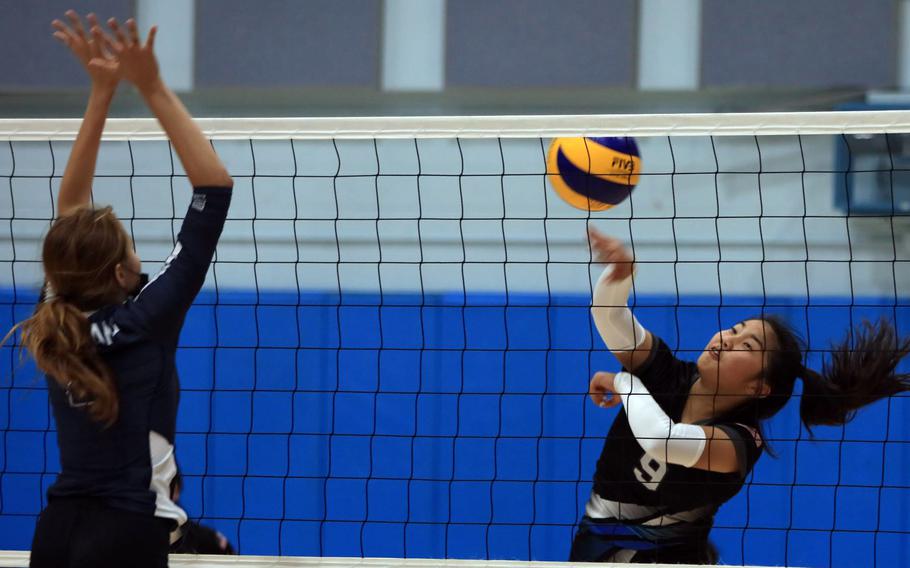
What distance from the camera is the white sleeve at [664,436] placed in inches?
107

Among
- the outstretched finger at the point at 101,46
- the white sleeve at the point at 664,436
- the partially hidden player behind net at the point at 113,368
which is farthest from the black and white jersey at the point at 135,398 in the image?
the white sleeve at the point at 664,436

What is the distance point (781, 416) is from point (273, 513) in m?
2.71

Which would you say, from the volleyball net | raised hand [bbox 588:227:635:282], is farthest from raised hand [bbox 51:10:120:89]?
the volleyball net

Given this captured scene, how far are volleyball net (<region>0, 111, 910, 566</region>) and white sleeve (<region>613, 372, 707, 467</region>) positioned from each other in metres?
2.25

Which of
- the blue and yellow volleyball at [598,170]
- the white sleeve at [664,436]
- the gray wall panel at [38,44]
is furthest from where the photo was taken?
the gray wall panel at [38,44]

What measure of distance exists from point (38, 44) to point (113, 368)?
5.17m

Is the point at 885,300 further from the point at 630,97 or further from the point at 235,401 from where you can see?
the point at 235,401

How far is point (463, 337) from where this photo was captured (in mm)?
5434

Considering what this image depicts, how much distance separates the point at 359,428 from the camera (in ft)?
18.0

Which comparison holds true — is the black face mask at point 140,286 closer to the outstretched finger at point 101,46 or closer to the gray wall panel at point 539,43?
the outstretched finger at point 101,46

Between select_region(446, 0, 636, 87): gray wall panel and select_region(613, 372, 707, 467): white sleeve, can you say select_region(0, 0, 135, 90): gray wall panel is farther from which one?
select_region(613, 372, 707, 467): white sleeve


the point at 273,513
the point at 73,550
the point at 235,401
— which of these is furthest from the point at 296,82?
the point at 73,550

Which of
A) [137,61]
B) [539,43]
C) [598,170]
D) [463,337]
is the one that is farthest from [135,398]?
[539,43]

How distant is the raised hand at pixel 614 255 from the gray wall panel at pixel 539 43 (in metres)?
3.33
